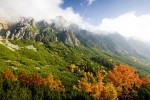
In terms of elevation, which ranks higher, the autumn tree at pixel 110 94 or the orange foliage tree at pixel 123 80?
the orange foliage tree at pixel 123 80

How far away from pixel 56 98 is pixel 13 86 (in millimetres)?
23418

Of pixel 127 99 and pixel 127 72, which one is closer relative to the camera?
pixel 127 99

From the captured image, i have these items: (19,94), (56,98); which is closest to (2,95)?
(19,94)

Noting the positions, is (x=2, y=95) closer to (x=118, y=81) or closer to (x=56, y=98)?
(x=56, y=98)

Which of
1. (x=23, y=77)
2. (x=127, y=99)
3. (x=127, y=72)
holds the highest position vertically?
(x=127, y=72)

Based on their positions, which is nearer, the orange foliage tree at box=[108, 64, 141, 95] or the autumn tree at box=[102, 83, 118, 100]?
→ the autumn tree at box=[102, 83, 118, 100]

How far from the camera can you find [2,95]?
11256cm

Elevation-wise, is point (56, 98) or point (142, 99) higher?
point (142, 99)

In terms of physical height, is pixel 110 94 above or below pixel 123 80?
below

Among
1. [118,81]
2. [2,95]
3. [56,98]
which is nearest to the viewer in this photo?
[2,95]

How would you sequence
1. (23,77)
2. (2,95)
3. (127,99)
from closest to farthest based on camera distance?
(2,95), (127,99), (23,77)

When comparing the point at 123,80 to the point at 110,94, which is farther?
Result: the point at 123,80

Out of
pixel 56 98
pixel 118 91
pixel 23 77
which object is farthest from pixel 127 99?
pixel 23 77

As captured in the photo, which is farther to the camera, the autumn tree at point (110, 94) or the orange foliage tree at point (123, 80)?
the orange foliage tree at point (123, 80)
